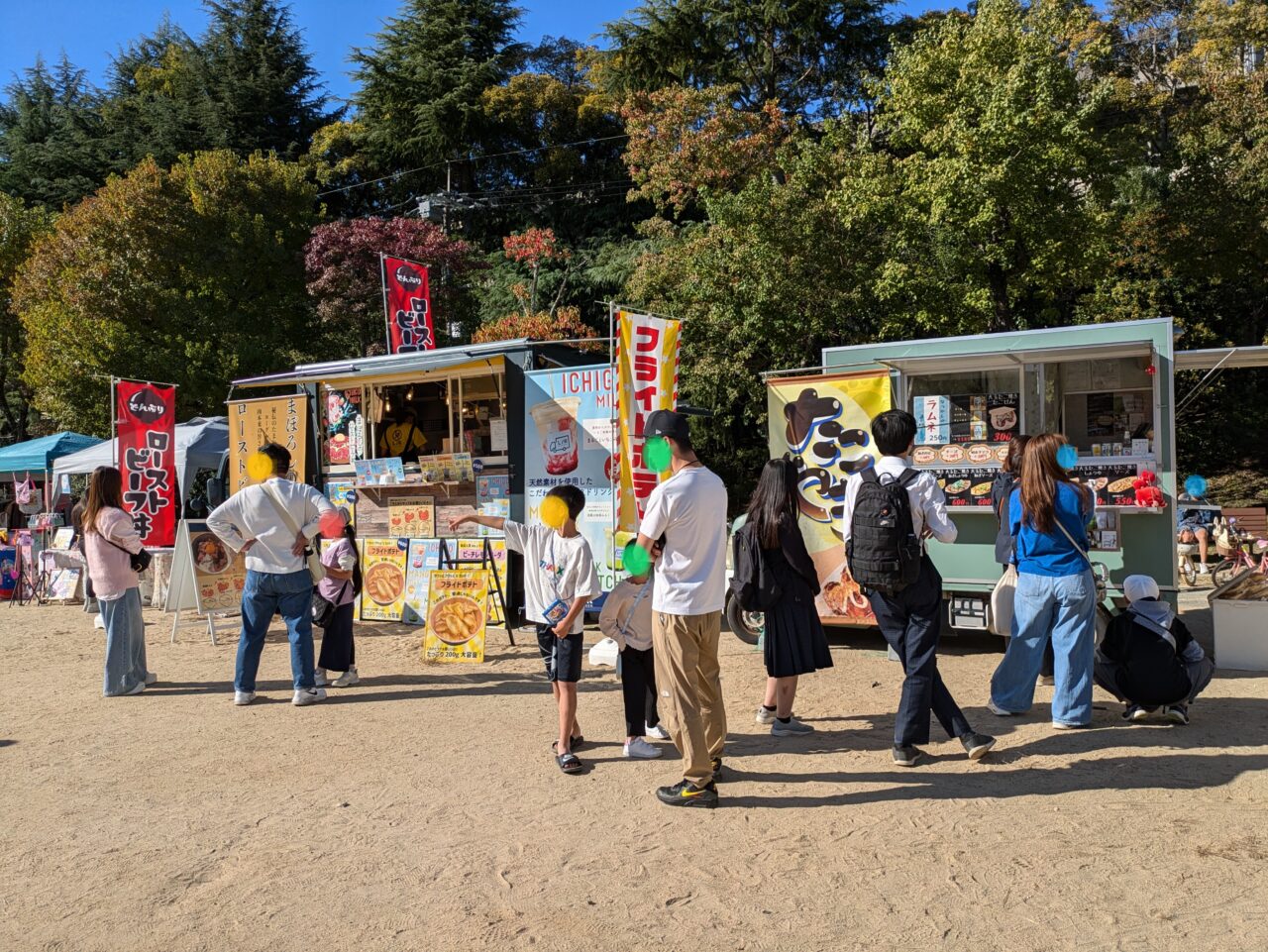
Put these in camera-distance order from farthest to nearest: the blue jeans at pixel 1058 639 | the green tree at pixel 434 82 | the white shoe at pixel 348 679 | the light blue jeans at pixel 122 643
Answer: the green tree at pixel 434 82, the white shoe at pixel 348 679, the light blue jeans at pixel 122 643, the blue jeans at pixel 1058 639

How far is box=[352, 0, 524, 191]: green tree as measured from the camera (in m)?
28.4

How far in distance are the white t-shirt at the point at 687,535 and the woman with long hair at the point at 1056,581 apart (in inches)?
81.6

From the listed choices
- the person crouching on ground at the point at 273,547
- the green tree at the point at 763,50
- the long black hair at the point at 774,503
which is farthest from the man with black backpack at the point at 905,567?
the green tree at the point at 763,50

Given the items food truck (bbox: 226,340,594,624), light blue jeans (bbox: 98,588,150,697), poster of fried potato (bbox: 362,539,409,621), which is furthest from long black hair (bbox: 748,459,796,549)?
poster of fried potato (bbox: 362,539,409,621)

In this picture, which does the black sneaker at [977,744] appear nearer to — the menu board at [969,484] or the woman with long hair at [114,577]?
the menu board at [969,484]

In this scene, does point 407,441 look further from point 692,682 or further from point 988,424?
point 692,682

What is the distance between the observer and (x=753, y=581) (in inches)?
202

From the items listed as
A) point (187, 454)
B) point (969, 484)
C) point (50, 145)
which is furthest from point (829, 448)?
point (50, 145)

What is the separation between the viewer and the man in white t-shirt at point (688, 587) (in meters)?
4.01

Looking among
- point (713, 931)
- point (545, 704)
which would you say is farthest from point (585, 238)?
point (713, 931)

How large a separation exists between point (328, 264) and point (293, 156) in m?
11.1

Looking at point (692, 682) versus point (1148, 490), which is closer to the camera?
point (692, 682)

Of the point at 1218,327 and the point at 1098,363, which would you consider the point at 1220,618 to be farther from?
the point at 1218,327

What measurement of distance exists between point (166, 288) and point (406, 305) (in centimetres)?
1102
